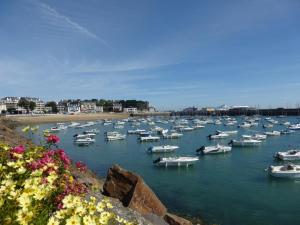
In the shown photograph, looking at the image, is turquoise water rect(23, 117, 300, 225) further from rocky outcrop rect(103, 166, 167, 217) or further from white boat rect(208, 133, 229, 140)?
white boat rect(208, 133, 229, 140)

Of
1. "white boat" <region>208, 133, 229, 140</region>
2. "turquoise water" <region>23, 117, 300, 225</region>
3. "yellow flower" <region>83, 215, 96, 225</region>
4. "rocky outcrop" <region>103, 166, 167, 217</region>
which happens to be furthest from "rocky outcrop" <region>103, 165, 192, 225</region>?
"white boat" <region>208, 133, 229, 140</region>

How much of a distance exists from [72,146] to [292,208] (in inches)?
2149

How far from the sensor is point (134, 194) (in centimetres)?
1747

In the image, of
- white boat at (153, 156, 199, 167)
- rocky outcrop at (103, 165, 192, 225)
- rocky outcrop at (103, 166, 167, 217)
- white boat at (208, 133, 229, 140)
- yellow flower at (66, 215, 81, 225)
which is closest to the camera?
yellow flower at (66, 215, 81, 225)

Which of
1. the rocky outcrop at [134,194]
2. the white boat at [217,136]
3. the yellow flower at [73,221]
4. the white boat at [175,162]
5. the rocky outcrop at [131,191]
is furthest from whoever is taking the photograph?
the white boat at [217,136]

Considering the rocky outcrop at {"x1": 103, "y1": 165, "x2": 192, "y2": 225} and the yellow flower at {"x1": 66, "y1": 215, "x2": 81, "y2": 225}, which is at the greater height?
the yellow flower at {"x1": 66, "y1": 215, "x2": 81, "y2": 225}

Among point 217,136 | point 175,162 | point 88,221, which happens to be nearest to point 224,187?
point 175,162

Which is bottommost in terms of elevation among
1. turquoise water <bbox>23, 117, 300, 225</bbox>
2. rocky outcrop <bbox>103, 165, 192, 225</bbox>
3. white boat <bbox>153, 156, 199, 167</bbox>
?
turquoise water <bbox>23, 117, 300, 225</bbox>

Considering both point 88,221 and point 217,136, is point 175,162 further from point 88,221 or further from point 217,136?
point 88,221

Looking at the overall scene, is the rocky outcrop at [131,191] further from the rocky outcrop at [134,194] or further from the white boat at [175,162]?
the white boat at [175,162]

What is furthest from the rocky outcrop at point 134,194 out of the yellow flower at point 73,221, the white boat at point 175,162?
the white boat at point 175,162

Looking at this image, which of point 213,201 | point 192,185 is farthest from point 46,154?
point 192,185

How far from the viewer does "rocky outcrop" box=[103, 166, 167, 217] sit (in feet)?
57.6

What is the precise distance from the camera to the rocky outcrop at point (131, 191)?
691 inches
